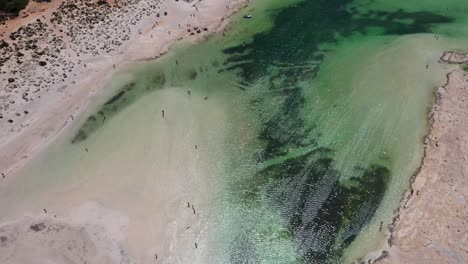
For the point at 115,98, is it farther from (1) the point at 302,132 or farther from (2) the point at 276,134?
(1) the point at 302,132

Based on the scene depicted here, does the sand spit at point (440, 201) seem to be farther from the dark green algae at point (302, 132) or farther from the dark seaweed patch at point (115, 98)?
the dark seaweed patch at point (115, 98)

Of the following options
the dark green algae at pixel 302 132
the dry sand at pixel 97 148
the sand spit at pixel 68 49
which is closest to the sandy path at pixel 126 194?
the dry sand at pixel 97 148

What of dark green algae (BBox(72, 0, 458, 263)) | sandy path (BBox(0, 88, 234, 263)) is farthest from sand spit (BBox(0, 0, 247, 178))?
sandy path (BBox(0, 88, 234, 263))

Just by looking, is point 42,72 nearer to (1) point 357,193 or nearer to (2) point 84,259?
(2) point 84,259

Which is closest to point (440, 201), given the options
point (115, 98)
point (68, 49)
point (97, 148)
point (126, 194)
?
point (126, 194)

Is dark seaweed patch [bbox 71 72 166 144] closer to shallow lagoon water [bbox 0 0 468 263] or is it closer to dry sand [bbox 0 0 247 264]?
shallow lagoon water [bbox 0 0 468 263]
